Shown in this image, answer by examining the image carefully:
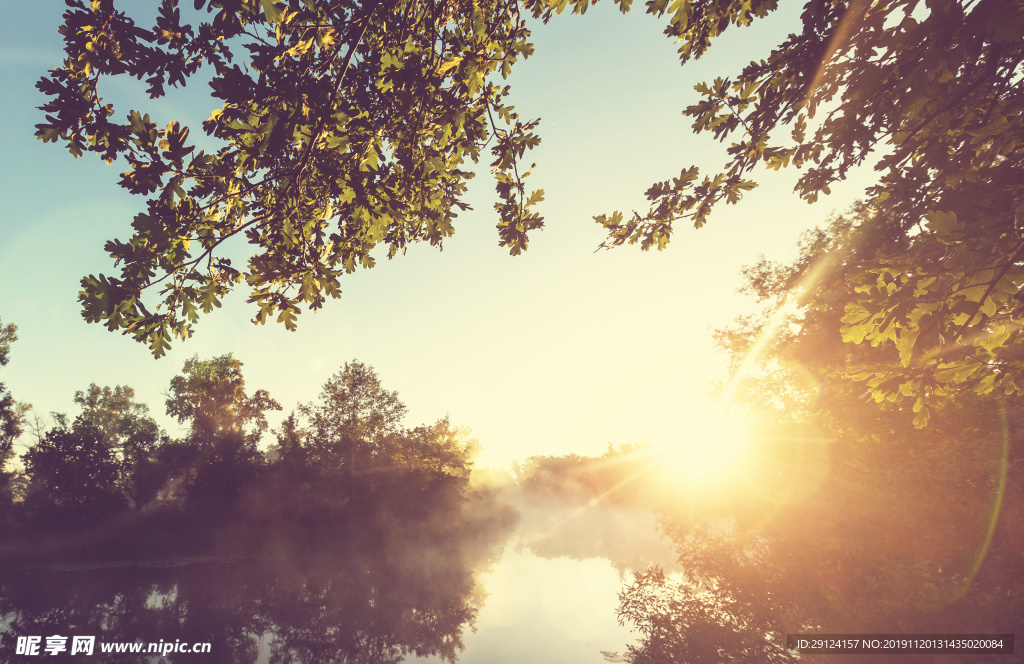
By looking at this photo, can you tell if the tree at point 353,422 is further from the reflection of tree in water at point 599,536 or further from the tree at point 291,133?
the tree at point 291,133

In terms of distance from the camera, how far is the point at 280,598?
13234 mm

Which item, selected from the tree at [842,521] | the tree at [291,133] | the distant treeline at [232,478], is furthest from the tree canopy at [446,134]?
the distant treeline at [232,478]

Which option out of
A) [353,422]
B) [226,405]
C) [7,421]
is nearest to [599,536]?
[353,422]

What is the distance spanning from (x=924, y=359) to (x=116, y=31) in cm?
648

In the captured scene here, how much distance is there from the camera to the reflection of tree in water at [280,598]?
972cm

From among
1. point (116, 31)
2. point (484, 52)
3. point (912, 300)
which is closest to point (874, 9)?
point (912, 300)

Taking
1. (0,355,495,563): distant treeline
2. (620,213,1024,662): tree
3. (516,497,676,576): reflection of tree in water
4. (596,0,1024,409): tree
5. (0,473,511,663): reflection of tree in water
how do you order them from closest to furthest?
1. (596,0,1024,409): tree
2. (620,213,1024,662): tree
3. (0,473,511,663): reflection of tree in water
4. (0,355,495,563): distant treeline
5. (516,497,676,576): reflection of tree in water

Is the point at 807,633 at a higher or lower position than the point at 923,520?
lower

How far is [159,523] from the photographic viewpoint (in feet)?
64.7

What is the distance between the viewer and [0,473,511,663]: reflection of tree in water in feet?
31.9

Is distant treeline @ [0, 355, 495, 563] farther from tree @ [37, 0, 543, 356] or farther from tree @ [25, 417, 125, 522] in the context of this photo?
tree @ [37, 0, 543, 356]

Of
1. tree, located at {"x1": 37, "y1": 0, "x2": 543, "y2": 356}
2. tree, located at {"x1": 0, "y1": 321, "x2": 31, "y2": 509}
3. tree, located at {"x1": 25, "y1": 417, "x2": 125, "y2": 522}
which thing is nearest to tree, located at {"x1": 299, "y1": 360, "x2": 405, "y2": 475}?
tree, located at {"x1": 25, "y1": 417, "x2": 125, "y2": 522}

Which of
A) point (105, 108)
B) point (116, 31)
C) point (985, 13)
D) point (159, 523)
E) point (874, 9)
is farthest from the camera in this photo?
point (159, 523)

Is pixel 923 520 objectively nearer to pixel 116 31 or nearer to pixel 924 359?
pixel 924 359
